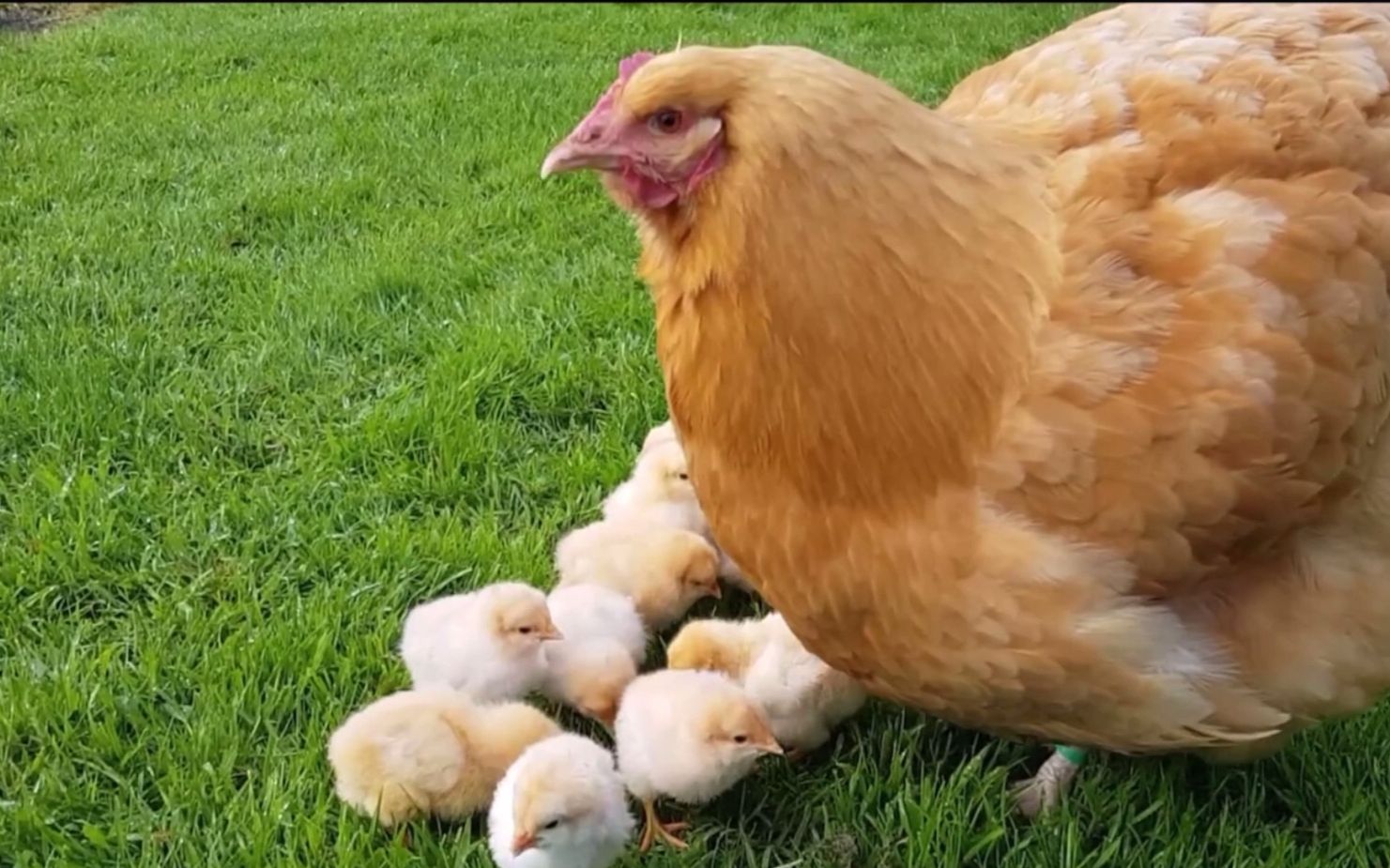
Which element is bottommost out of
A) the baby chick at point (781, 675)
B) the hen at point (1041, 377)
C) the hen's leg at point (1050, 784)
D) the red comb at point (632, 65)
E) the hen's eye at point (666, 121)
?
the hen's leg at point (1050, 784)

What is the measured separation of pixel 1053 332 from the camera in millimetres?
1825

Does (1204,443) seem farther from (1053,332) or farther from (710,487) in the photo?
(710,487)

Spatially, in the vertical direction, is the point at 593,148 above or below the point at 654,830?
above

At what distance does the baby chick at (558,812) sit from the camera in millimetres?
1910

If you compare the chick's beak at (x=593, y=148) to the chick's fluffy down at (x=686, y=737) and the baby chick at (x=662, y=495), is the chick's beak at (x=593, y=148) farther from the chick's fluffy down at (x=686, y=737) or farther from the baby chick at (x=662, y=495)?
the baby chick at (x=662, y=495)

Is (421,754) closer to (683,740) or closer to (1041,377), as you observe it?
(683,740)

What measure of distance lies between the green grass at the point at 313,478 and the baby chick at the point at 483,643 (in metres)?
0.14

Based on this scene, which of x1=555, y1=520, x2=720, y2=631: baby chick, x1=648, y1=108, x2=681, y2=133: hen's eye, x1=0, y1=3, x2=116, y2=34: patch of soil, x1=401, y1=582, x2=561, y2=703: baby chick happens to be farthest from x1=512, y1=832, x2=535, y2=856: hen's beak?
x1=0, y1=3, x2=116, y2=34: patch of soil

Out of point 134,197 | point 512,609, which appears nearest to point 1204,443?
point 512,609

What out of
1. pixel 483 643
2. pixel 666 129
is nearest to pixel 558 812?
pixel 483 643

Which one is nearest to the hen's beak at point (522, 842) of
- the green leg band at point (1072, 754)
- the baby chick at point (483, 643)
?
the baby chick at point (483, 643)

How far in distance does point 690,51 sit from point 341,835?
4.15 ft

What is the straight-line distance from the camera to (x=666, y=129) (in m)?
1.76

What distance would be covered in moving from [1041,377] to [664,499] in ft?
3.78
